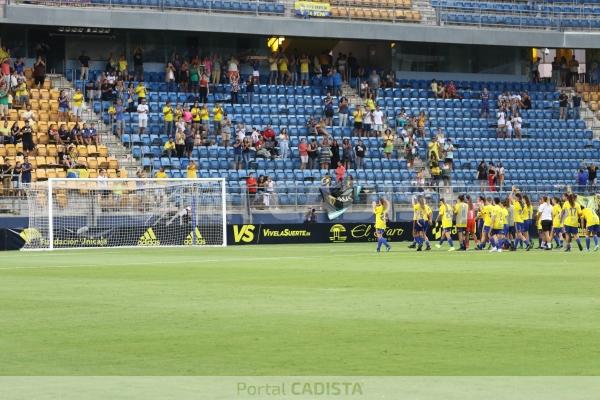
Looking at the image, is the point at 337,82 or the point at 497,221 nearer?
the point at 497,221

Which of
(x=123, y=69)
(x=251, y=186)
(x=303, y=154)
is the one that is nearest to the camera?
(x=251, y=186)

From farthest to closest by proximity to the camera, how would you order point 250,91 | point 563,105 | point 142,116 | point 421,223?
point 563,105
point 250,91
point 142,116
point 421,223

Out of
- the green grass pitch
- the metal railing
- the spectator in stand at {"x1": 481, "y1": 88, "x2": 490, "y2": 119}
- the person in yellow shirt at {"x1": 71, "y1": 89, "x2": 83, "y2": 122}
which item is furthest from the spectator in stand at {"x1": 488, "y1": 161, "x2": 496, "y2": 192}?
the green grass pitch

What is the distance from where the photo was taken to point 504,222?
38375 mm

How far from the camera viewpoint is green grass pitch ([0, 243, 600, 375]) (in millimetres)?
11008

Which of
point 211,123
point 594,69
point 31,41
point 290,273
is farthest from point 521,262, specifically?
point 594,69

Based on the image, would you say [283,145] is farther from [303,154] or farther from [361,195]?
[361,195]

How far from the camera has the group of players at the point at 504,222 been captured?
1492 inches

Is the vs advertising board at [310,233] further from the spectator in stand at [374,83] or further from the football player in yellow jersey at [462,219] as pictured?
the spectator in stand at [374,83]

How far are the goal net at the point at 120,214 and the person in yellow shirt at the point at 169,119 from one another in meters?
6.33

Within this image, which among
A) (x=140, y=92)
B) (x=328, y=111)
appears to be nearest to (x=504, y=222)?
(x=328, y=111)

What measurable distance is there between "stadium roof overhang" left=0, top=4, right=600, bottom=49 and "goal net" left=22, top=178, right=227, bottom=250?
437 inches

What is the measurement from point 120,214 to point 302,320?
27.0m

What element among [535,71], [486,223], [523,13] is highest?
[523,13]
